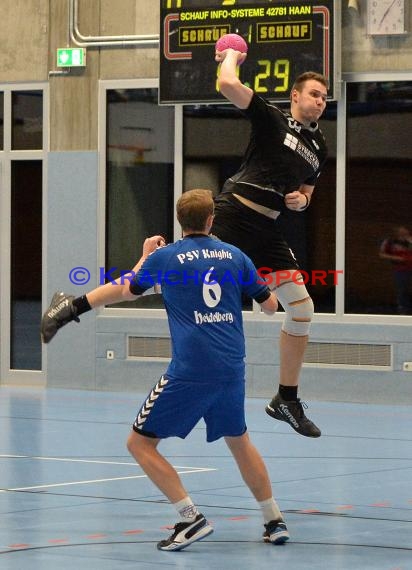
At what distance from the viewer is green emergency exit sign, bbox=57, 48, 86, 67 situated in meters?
17.7

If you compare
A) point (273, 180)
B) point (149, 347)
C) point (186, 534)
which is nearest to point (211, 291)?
point (186, 534)

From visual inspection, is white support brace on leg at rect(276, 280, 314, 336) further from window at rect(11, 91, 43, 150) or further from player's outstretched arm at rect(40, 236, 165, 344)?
window at rect(11, 91, 43, 150)

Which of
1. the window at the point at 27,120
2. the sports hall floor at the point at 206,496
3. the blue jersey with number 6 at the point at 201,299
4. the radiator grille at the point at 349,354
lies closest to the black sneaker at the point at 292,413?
the sports hall floor at the point at 206,496

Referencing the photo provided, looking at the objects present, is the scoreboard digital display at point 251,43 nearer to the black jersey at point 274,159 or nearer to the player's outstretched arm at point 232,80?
the black jersey at point 274,159

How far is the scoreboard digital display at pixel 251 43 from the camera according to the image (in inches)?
627

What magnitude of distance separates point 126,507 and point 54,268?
965 centimetres

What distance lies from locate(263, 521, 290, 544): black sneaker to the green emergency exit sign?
36.7ft

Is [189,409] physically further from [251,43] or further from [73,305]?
[251,43]

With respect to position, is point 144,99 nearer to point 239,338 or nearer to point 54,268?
point 54,268

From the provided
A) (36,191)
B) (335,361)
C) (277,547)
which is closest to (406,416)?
(335,361)

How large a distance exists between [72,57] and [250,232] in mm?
9589

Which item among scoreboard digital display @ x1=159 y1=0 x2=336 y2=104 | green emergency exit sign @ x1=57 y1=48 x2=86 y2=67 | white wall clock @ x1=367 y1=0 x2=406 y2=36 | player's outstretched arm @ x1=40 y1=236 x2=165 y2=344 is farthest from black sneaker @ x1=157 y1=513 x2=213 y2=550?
green emergency exit sign @ x1=57 y1=48 x2=86 y2=67

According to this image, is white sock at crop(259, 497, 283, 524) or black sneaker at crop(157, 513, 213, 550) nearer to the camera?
black sneaker at crop(157, 513, 213, 550)

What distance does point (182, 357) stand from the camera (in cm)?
747
